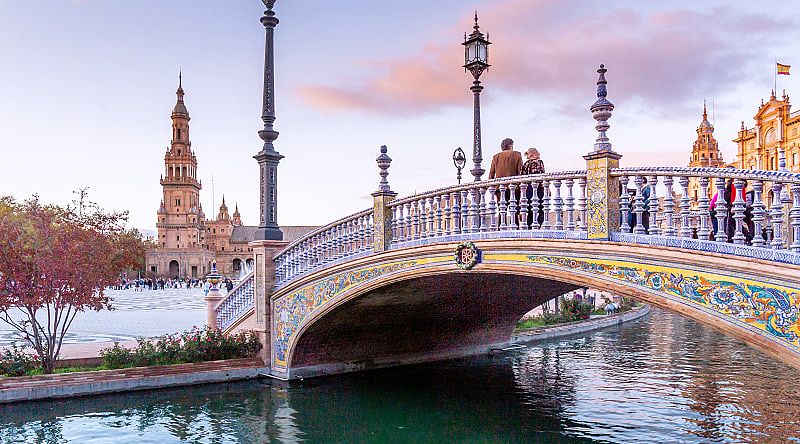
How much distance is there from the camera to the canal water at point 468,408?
1159 centimetres

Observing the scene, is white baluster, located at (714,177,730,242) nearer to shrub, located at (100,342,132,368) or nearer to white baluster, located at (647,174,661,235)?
white baluster, located at (647,174,661,235)

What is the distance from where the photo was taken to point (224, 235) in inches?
5640

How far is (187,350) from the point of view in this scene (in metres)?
15.7

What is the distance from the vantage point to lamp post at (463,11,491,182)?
15.9 metres

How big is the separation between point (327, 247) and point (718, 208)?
8705 millimetres

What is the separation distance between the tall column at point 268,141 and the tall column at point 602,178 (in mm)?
8386

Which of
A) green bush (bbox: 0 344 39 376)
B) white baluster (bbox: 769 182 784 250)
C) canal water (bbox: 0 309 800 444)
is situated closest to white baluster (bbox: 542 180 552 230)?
white baluster (bbox: 769 182 784 250)

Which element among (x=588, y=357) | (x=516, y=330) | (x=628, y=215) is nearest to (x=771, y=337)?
(x=628, y=215)

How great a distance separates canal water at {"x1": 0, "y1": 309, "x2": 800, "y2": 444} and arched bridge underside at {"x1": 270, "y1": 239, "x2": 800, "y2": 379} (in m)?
0.79

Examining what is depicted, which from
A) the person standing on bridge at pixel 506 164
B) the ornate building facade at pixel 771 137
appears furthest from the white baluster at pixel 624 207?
the ornate building facade at pixel 771 137

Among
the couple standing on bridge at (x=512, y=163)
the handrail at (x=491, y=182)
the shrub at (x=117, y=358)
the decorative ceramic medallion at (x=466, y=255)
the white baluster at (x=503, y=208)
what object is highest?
the couple standing on bridge at (x=512, y=163)

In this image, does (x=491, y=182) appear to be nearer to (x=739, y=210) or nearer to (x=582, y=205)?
(x=582, y=205)

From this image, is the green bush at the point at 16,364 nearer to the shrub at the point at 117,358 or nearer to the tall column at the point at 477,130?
the shrub at the point at 117,358

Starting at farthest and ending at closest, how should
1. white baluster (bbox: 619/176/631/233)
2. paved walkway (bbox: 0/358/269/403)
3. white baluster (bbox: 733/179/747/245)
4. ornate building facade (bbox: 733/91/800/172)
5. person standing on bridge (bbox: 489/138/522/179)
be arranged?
ornate building facade (bbox: 733/91/800/172), paved walkway (bbox: 0/358/269/403), person standing on bridge (bbox: 489/138/522/179), white baluster (bbox: 619/176/631/233), white baluster (bbox: 733/179/747/245)
